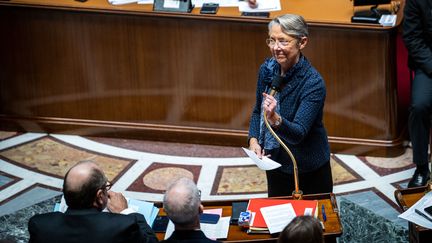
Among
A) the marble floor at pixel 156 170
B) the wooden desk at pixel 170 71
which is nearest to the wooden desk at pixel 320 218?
the marble floor at pixel 156 170

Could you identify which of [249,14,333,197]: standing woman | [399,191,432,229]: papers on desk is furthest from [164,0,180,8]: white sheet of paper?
[399,191,432,229]: papers on desk

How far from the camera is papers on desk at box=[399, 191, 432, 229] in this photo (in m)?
4.20

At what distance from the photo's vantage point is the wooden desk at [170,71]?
6602 mm

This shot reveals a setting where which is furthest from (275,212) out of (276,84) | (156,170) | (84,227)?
(156,170)

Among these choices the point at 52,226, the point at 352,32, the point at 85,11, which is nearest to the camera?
the point at 52,226

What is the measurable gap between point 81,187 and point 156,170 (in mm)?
2940

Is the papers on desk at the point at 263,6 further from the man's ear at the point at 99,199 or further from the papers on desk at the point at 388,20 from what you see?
the man's ear at the point at 99,199

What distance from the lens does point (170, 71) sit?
7.03m

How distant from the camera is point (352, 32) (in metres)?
6.48

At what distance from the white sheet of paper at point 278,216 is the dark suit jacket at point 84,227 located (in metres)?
0.72

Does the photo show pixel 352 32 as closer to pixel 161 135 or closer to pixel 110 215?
pixel 161 135

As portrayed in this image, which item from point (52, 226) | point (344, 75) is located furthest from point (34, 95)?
point (52, 226)

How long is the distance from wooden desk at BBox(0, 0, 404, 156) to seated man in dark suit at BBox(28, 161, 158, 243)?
10.0 ft

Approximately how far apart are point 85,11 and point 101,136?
1070 millimetres
